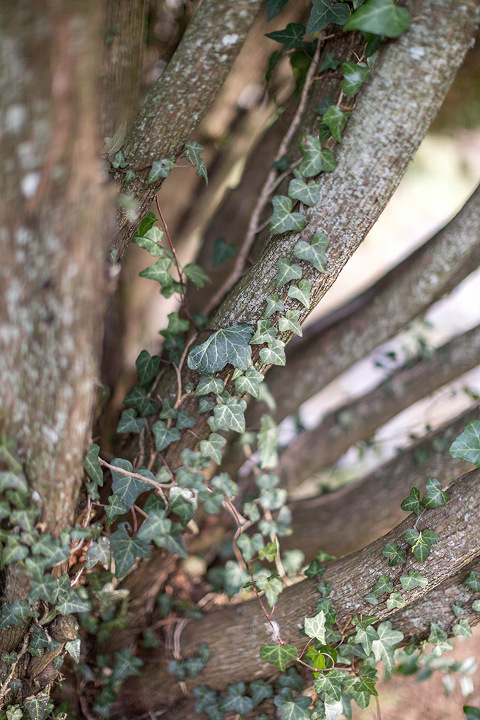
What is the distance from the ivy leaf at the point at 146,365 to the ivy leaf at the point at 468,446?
822 millimetres

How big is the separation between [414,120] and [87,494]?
1200 millimetres

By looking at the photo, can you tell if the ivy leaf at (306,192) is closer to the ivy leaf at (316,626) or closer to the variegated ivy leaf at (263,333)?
the variegated ivy leaf at (263,333)

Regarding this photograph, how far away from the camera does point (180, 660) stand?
5.10 feet

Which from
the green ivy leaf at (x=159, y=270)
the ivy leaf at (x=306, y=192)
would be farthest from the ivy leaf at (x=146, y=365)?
the ivy leaf at (x=306, y=192)

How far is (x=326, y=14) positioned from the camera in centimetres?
118

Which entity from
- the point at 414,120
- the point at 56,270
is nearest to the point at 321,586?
the point at 56,270

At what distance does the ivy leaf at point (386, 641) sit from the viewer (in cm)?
127

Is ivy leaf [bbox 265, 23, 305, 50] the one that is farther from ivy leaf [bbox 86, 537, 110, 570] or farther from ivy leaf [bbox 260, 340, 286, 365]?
ivy leaf [bbox 86, 537, 110, 570]

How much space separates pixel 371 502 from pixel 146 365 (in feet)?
3.78

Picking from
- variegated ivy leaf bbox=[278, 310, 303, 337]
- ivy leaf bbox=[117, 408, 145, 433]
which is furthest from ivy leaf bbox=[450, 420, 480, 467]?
ivy leaf bbox=[117, 408, 145, 433]

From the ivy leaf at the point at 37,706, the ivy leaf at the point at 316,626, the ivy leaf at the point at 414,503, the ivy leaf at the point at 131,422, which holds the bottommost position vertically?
the ivy leaf at the point at 316,626

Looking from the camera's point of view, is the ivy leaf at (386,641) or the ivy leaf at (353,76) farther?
the ivy leaf at (386,641)

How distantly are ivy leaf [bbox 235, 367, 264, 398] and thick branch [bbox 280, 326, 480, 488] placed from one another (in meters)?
1.08

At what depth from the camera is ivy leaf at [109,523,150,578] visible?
1.26 m
